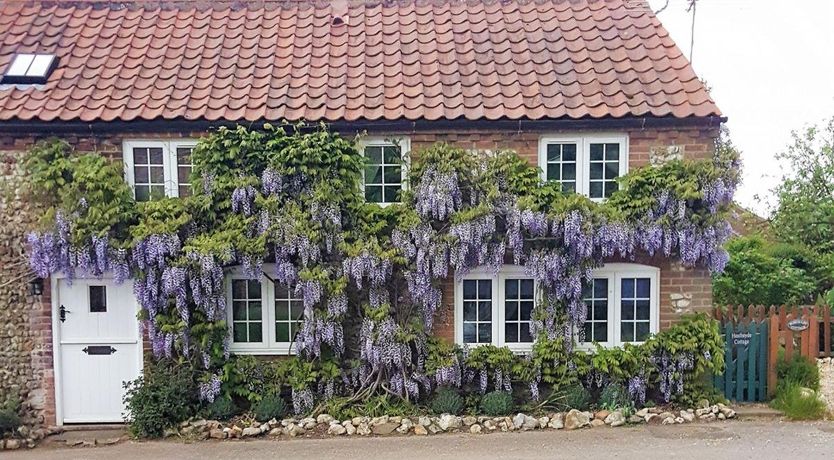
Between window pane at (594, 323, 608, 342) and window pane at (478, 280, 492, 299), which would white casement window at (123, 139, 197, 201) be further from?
window pane at (594, 323, 608, 342)

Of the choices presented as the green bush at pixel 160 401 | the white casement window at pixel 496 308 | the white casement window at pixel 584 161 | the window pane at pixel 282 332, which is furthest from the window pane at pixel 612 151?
the green bush at pixel 160 401

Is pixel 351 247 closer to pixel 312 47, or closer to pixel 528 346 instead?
pixel 528 346

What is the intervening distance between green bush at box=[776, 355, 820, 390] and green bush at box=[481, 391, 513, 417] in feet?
12.5

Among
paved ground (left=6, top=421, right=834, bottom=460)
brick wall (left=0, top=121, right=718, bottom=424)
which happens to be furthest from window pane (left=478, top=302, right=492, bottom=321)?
paved ground (left=6, top=421, right=834, bottom=460)

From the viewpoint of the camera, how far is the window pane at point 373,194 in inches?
329

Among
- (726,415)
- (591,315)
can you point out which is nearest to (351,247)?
(591,315)

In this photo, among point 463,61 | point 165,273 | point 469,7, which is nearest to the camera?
point 165,273

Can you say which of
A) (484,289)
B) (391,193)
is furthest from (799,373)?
(391,193)

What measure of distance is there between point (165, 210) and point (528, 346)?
500 centimetres

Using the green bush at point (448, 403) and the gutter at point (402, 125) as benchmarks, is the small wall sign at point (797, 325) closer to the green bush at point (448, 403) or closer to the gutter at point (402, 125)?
the gutter at point (402, 125)

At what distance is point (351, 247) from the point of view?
789cm

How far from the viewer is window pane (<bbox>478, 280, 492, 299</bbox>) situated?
→ 8445mm

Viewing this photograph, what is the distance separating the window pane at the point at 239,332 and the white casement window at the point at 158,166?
1.90 m

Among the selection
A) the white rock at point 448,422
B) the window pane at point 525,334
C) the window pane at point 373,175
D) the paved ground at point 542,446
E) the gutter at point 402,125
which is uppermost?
the gutter at point 402,125
